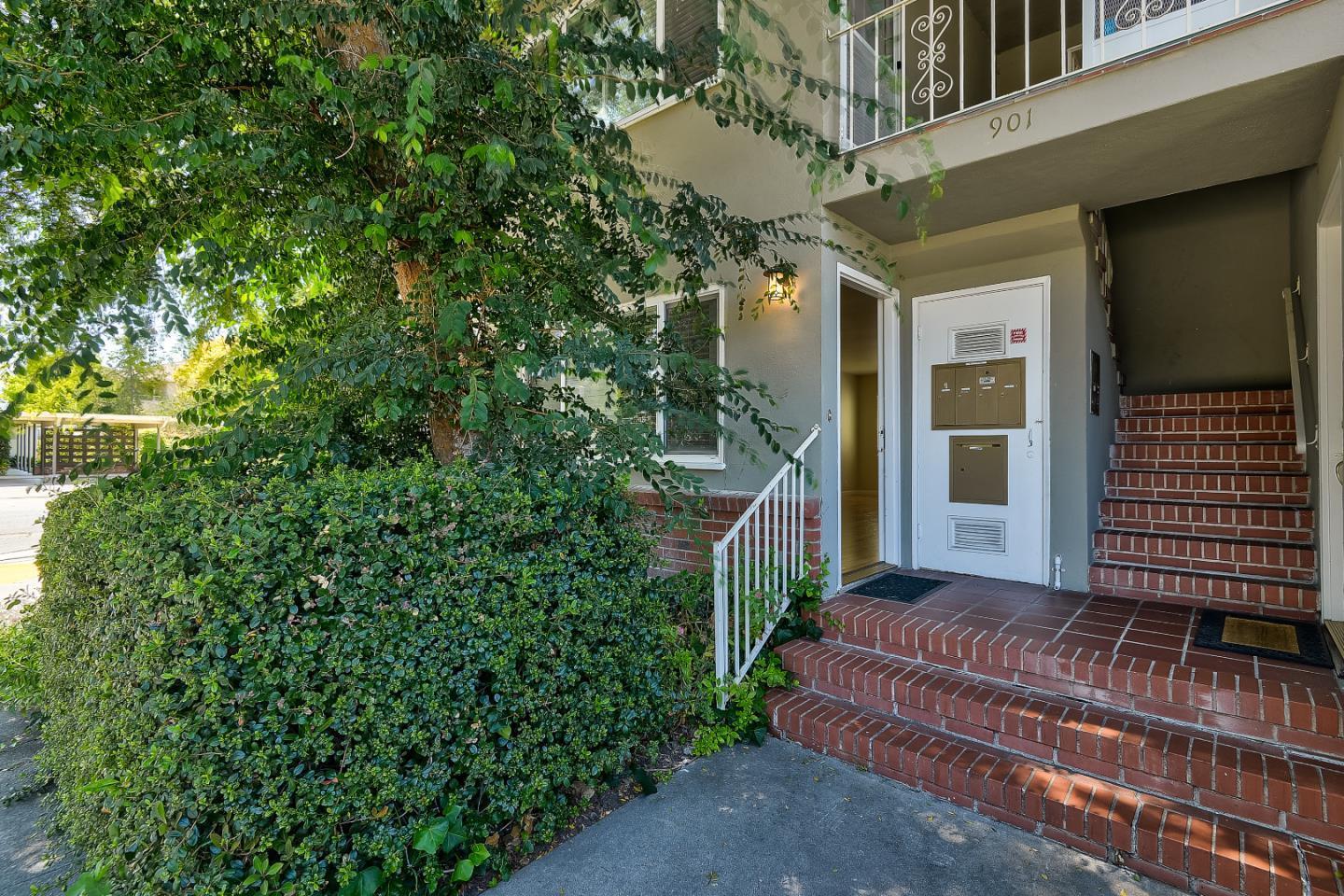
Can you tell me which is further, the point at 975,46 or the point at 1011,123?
the point at 975,46

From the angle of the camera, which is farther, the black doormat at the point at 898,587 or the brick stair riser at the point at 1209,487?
the brick stair riser at the point at 1209,487

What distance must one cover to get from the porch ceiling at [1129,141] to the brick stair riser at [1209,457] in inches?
78.2

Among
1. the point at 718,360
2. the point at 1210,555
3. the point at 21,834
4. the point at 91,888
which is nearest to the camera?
the point at 91,888

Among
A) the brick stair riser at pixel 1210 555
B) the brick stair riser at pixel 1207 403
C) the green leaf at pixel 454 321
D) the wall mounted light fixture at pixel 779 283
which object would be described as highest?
the wall mounted light fixture at pixel 779 283

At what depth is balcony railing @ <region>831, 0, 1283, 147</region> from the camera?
9.46 ft

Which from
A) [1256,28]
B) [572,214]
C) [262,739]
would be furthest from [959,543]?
[262,739]

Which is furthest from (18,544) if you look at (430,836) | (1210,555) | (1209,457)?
(1209,457)

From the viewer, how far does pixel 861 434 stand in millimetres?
12672

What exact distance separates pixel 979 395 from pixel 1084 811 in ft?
8.92

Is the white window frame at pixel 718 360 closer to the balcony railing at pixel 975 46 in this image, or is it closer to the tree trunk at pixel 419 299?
the balcony railing at pixel 975 46

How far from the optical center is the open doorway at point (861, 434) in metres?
4.62

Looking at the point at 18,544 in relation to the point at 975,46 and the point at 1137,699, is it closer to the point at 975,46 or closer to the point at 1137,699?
the point at 1137,699

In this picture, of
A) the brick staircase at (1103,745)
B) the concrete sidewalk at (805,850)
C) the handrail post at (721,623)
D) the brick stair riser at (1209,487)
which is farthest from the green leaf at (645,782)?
the brick stair riser at (1209,487)

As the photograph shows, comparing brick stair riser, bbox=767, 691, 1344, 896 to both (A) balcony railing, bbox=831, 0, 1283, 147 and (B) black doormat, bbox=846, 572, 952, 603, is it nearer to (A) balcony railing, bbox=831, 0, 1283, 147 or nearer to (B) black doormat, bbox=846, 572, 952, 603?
(B) black doormat, bbox=846, 572, 952, 603
